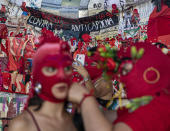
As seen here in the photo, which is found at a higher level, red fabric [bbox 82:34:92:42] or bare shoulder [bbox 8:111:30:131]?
red fabric [bbox 82:34:92:42]

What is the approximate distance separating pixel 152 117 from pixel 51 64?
0.59 metres

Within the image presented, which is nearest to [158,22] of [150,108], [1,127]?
[150,108]

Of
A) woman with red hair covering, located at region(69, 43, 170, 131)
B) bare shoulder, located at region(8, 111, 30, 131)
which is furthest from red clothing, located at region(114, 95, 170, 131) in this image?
bare shoulder, located at region(8, 111, 30, 131)

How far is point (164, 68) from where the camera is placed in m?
1.14

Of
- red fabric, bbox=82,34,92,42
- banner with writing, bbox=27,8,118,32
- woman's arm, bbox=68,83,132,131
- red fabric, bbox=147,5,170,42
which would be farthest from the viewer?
red fabric, bbox=82,34,92,42

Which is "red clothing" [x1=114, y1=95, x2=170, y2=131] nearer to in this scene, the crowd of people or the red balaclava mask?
the crowd of people

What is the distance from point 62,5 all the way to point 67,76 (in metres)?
2.55

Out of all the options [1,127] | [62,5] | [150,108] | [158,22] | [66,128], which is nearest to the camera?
[150,108]

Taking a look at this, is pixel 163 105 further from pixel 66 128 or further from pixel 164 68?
pixel 66 128

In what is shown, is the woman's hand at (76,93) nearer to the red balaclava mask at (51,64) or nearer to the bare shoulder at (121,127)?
the red balaclava mask at (51,64)

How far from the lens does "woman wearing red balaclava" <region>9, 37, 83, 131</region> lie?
1129 millimetres

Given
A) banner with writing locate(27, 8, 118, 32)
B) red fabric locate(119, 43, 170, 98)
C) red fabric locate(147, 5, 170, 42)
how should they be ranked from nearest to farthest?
red fabric locate(119, 43, 170, 98) → red fabric locate(147, 5, 170, 42) → banner with writing locate(27, 8, 118, 32)

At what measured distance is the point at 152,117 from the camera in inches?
41.0

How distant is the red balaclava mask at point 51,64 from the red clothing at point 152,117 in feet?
1.26
